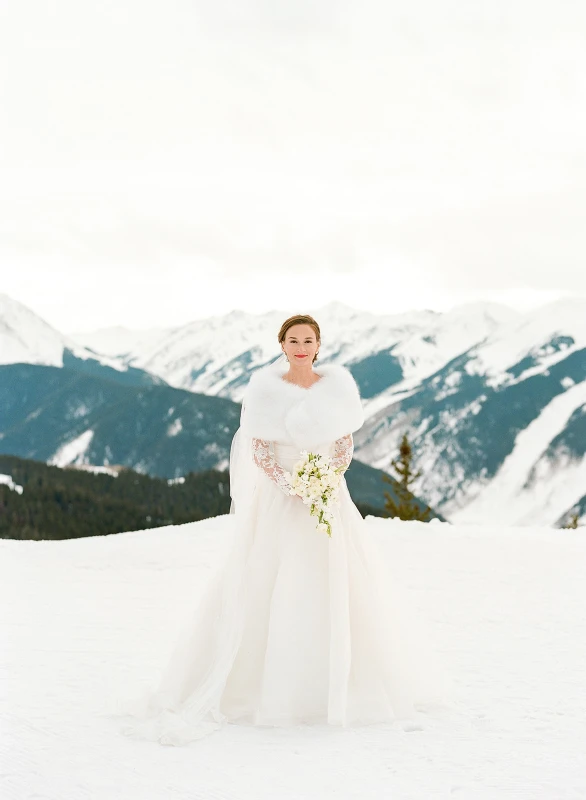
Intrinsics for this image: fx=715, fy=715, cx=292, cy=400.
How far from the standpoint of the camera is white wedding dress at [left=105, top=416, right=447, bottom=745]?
5.58 m

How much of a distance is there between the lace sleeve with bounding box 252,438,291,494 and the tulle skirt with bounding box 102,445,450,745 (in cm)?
11

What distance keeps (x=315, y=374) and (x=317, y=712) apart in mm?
2760

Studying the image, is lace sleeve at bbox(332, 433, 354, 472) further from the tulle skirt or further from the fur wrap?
the tulle skirt

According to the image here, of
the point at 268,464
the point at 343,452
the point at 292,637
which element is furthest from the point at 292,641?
the point at 343,452

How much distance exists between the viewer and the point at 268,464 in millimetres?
5957

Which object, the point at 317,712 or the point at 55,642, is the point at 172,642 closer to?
the point at 55,642

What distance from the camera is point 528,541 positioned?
47.5 ft

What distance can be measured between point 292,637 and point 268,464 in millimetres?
1392

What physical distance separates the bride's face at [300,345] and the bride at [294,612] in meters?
0.01

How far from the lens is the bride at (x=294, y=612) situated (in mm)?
5602

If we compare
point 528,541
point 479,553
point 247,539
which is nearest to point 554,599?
point 479,553

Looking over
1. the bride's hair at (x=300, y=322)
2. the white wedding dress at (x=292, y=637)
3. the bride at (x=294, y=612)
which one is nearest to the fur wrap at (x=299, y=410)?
the bride at (x=294, y=612)

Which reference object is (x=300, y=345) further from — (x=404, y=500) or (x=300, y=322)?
(x=404, y=500)

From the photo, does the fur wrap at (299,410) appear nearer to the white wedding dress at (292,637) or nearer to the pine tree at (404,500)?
the white wedding dress at (292,637)
